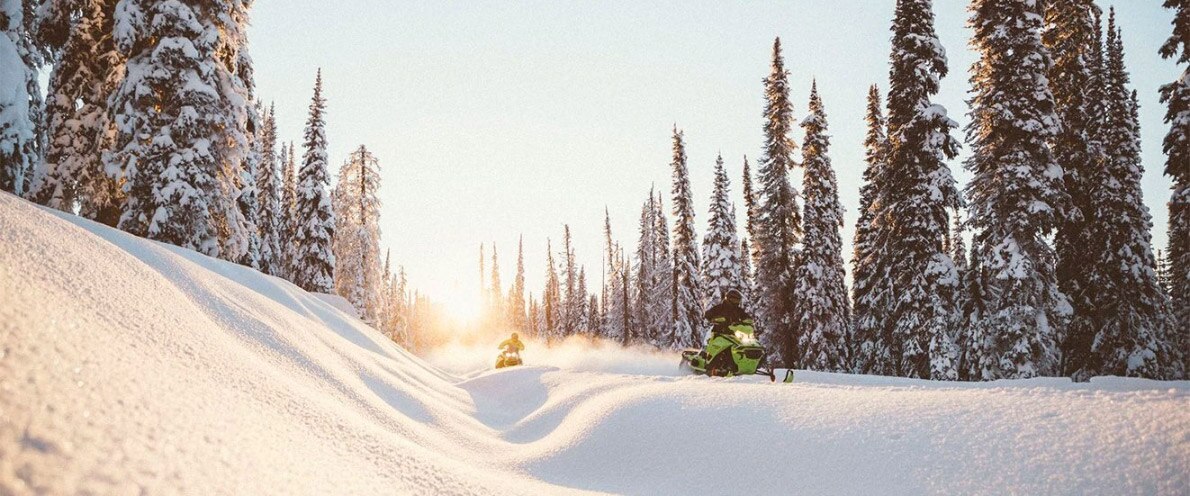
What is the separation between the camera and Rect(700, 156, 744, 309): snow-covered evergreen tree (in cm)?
3328

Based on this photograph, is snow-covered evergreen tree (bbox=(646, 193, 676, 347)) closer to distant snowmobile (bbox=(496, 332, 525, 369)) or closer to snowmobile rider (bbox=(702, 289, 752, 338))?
distant snowmobile (bbox=(496, 332, 525, 369))

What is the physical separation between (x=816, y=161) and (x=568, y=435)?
26341 millimetres

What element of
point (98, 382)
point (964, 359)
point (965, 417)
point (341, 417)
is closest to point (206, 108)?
point (341, 417)

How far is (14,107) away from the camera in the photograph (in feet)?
44.8

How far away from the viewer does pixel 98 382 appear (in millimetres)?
1546

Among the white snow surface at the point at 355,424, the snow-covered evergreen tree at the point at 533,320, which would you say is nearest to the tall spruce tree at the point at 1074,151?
the white snow surface at the point at 355,424

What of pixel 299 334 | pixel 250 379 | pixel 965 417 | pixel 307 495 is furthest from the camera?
pixel 299 334

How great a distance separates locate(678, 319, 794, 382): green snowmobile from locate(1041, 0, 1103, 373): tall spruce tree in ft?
51.1

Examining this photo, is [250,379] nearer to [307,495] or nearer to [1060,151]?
[307,495]

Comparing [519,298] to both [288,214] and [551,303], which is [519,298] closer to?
[551,303]

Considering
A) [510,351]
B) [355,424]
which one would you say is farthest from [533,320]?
[355,424]

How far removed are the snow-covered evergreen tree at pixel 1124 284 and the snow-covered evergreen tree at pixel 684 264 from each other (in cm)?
2124

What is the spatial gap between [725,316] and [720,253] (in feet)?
78.1

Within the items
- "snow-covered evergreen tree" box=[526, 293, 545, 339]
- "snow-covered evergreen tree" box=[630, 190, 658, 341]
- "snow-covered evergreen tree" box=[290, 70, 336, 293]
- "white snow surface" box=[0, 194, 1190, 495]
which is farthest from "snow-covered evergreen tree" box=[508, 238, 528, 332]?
"white snow surface" box=[0, 194, 1190, 495]
